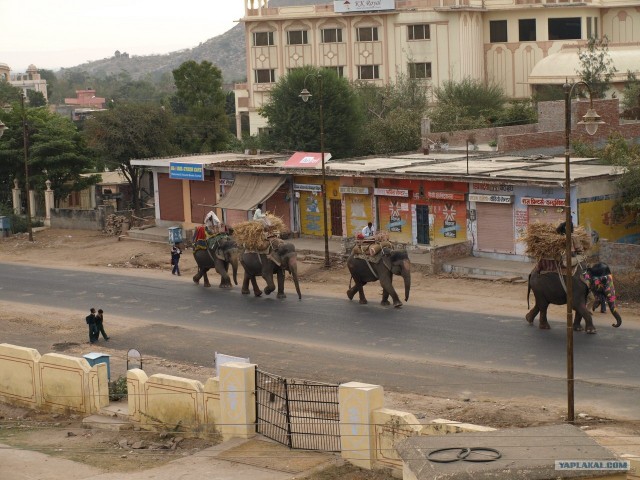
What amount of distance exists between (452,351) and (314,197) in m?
16.3

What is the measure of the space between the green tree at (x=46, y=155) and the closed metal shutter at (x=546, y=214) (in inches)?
929

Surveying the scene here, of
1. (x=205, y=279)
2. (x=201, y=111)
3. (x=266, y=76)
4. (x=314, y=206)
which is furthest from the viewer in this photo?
(x=266, y=76)

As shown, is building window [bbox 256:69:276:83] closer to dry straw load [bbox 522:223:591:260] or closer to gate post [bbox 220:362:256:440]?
dry straw load [bbox 522:223:591:260]

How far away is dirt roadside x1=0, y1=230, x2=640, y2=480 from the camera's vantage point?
21.4 meters

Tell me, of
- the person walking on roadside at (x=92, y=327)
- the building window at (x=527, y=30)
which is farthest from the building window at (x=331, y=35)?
the person walking on roadside at (x=92, y=327)

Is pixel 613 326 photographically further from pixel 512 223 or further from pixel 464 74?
pixel 464 74

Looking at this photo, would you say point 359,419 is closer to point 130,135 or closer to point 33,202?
point 130,135

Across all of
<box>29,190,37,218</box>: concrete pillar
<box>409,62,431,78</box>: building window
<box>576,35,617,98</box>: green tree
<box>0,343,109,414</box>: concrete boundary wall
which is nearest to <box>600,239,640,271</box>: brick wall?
<box>0,343,109,414</box>: concrete boundary wall

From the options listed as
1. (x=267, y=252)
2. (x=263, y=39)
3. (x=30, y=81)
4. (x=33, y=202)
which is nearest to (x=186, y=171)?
(x=33, y=202)

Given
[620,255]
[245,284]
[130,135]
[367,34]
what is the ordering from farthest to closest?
[367,34] < [130,135] < [245,284] < [620,255]

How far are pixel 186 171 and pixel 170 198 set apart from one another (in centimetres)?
198

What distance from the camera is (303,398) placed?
74.7 feet

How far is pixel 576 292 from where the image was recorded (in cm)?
2661

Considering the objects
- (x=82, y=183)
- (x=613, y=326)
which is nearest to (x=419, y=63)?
(x=82, y=183)
